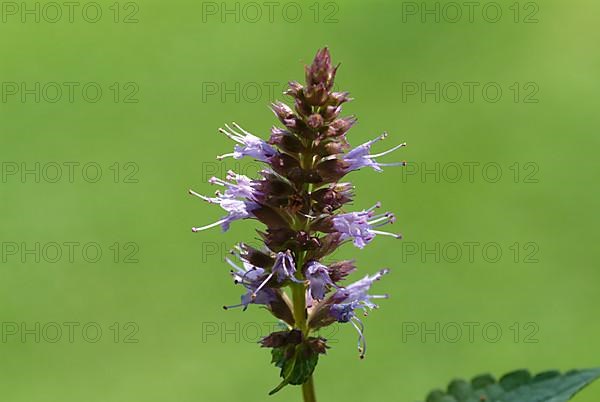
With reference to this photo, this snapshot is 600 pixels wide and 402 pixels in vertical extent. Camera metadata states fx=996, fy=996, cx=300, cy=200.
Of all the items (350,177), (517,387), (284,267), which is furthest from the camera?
(350,177)

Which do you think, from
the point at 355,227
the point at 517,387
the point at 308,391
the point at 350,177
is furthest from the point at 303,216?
the point at 350,177

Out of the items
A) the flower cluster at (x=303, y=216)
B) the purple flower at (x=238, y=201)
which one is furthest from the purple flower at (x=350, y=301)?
the purple flower at (x=238, y=201)

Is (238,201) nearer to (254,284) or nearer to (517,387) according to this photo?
(254,284)

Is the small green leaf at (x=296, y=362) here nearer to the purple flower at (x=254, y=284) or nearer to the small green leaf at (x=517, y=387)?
the purple flower at (x=254, y=284)

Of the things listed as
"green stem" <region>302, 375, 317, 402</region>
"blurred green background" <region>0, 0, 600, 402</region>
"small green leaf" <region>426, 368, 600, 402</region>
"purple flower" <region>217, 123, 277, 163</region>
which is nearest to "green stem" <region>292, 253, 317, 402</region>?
"green stem" <region>302, 375, 317, 402</region>

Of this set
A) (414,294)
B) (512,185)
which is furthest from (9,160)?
(512,185)

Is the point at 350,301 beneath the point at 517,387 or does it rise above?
above

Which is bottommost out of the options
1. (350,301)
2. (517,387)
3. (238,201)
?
(517,387)
